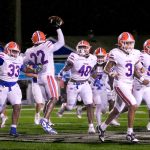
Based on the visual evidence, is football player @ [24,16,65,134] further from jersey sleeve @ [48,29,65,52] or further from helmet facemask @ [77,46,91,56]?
helmet facemask @ [77,46,91,56]

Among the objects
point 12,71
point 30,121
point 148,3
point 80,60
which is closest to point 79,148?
point 12,71

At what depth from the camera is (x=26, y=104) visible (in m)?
27.7

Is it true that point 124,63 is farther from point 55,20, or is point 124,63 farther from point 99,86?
point 99,86

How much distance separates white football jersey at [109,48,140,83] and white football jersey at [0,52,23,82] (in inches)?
80.0

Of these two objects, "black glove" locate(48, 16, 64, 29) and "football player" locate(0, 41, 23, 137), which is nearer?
"football player" locate(0, 41, 23, 137)

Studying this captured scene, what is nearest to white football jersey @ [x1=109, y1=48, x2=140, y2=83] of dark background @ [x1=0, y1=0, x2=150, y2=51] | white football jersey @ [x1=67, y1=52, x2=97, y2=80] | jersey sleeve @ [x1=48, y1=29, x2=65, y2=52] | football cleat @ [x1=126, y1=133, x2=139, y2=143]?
football cleat @ [x1=126, y1=133, x2=139, y2=143]

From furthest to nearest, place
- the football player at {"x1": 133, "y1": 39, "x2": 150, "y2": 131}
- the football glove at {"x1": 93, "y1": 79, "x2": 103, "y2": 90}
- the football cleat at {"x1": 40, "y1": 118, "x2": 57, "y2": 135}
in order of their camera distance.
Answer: the football glove at {"x1": 93, "y1": 79, "x2": 103, "y2": 90}, the football player at {"x1": 133, "y1": 39, "x2": 150, "y2": 131}, the football cleat at {"x1": 40, "y1": 118, "x2": 57, "y2": 135}

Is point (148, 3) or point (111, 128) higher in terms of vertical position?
point (148, 3)

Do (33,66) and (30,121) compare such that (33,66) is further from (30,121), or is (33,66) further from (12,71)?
(30,121)

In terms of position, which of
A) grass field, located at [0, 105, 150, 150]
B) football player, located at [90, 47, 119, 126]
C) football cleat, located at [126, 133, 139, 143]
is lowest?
grass field, located at [0, 105, 150, 150]

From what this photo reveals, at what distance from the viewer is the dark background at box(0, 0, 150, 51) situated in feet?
136

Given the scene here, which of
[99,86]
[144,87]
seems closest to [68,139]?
[144,87]

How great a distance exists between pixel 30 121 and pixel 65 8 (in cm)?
2456

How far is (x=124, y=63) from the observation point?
12.5 m
